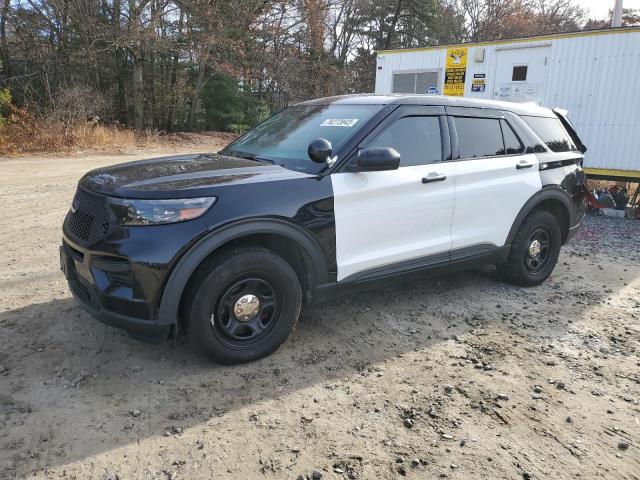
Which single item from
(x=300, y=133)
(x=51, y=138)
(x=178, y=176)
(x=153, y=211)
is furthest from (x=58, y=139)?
(x=153, y=211)

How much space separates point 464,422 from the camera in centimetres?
287

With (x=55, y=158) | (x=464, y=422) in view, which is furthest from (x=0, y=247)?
(x=55, y=158)

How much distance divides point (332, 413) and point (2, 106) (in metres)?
17.1

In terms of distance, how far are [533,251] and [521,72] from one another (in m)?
6.37

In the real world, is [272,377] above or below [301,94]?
below

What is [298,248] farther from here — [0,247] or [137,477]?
[0,247]

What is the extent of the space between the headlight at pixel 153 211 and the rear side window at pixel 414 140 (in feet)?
4.75

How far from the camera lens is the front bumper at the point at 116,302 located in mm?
2951

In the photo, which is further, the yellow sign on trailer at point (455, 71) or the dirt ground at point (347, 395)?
the yellow sign on trailer at point (455, 71)

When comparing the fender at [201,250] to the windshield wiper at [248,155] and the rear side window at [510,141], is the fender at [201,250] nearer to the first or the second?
the windshield wiper at [248,155]

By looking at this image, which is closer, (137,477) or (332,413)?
(137,477)

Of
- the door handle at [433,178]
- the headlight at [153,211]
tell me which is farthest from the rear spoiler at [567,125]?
the headlight at [153,211]

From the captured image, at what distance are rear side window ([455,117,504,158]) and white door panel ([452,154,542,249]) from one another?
79 mm

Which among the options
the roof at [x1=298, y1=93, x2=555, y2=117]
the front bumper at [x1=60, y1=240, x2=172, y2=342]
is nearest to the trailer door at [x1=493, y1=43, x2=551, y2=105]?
the roof at [x1=298, y1=93, x2=555, y2=117]
